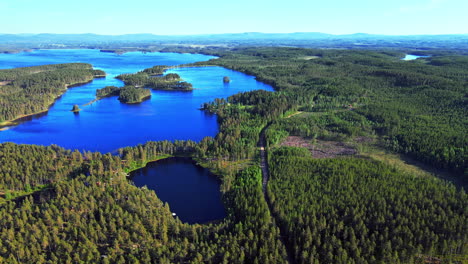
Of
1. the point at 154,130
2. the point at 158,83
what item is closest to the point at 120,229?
the point at 154,130

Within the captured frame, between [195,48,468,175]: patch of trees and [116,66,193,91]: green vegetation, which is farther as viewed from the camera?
→ [116,66,193,91]: green vegetation

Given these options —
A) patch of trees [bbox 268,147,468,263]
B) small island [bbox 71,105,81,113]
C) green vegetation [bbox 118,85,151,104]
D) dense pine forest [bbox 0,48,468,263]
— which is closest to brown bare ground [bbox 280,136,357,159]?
dense pine forest [bbox 0,48,468,263]

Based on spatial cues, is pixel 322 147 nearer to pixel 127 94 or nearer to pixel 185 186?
pixel 185 186

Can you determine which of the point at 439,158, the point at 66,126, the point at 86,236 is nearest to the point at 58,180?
the point at 86,236

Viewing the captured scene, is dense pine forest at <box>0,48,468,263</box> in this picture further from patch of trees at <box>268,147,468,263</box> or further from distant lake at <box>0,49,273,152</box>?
distant lake at <box>0,49,273,152</box>

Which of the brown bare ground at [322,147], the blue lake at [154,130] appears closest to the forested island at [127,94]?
the blue lake at [154,130]
